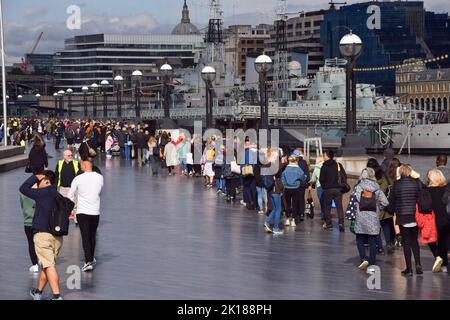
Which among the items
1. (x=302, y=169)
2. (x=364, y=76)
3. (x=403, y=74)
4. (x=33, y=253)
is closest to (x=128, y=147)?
(x=302, y=169)

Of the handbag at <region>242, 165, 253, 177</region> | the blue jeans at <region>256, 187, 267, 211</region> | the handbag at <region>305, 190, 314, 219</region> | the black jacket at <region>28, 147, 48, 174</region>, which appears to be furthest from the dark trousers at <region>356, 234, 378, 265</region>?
the black jacket at <region>28, 147, 48, 174</region>

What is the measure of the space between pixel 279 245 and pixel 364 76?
15460 centimetres

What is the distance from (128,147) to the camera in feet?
147

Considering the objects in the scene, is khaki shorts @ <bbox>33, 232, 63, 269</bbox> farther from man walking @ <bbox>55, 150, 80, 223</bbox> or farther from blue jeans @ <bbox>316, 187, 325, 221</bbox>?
blue jeans @ <bbox>316, 187, 325, 221</bbox>

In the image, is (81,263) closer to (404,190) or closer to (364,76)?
(404,190)

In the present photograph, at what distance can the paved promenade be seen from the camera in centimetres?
1286

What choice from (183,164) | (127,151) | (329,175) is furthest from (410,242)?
(127,151)

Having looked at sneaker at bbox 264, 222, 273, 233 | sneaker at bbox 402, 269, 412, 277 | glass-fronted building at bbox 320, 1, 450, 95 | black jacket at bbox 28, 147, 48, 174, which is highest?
glass-fronted building at bbox 320, 1, 450, 95

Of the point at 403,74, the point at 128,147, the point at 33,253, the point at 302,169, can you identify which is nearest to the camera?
the point at 33,253

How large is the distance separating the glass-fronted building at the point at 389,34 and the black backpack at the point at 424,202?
148820 mm

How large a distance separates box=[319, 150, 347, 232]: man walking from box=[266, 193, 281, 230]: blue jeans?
0.92m

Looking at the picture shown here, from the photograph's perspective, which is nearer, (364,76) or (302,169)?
(302,169)

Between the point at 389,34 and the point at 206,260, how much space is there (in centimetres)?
16114

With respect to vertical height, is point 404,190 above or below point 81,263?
above
